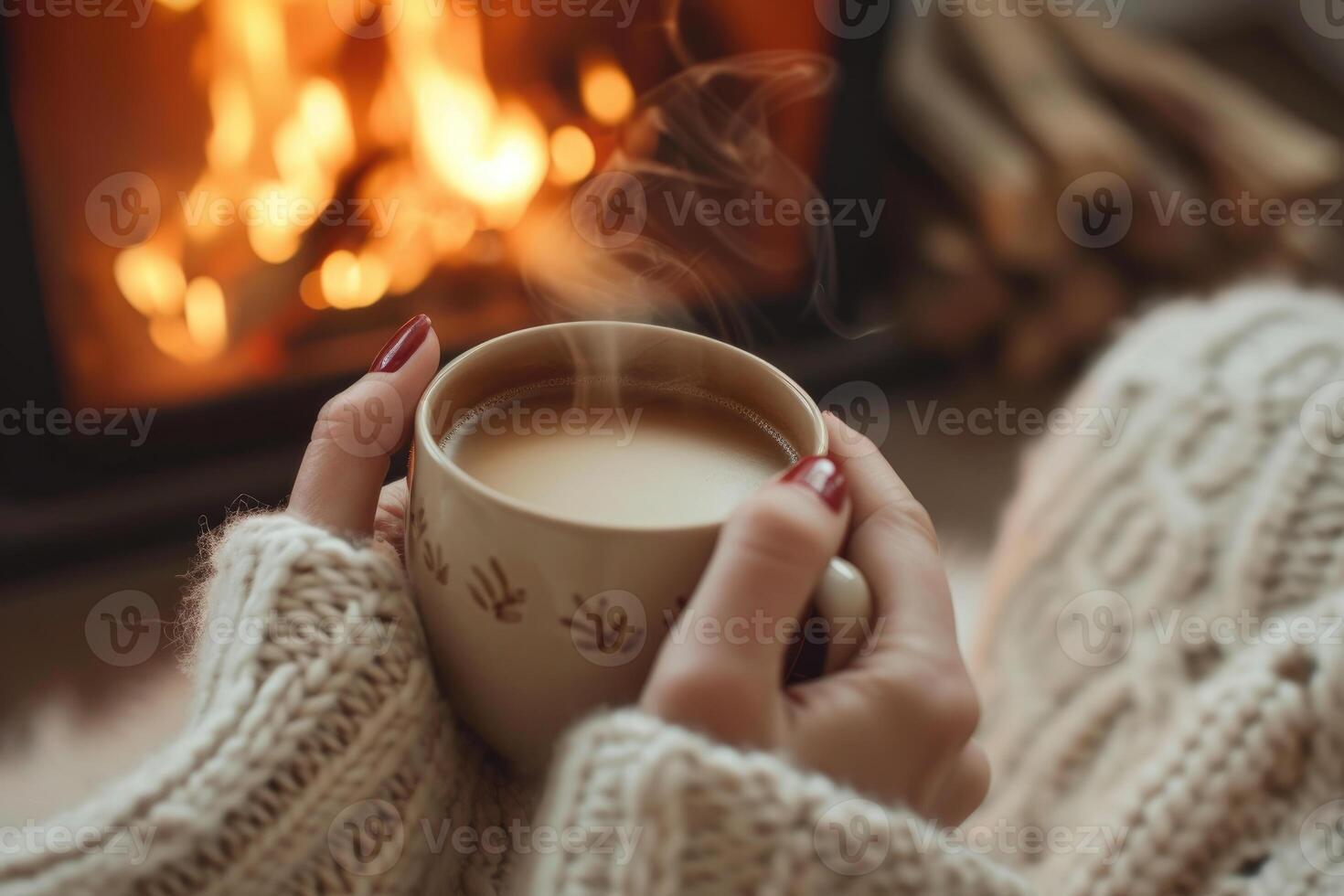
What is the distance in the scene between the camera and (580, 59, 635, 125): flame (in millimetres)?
1696

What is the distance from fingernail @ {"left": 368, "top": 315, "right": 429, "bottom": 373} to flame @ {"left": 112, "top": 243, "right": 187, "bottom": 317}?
950 mm

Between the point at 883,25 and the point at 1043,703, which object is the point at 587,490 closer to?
the point at 1043,703

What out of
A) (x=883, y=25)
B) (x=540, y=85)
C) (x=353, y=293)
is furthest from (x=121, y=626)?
(x=883, y=25)
